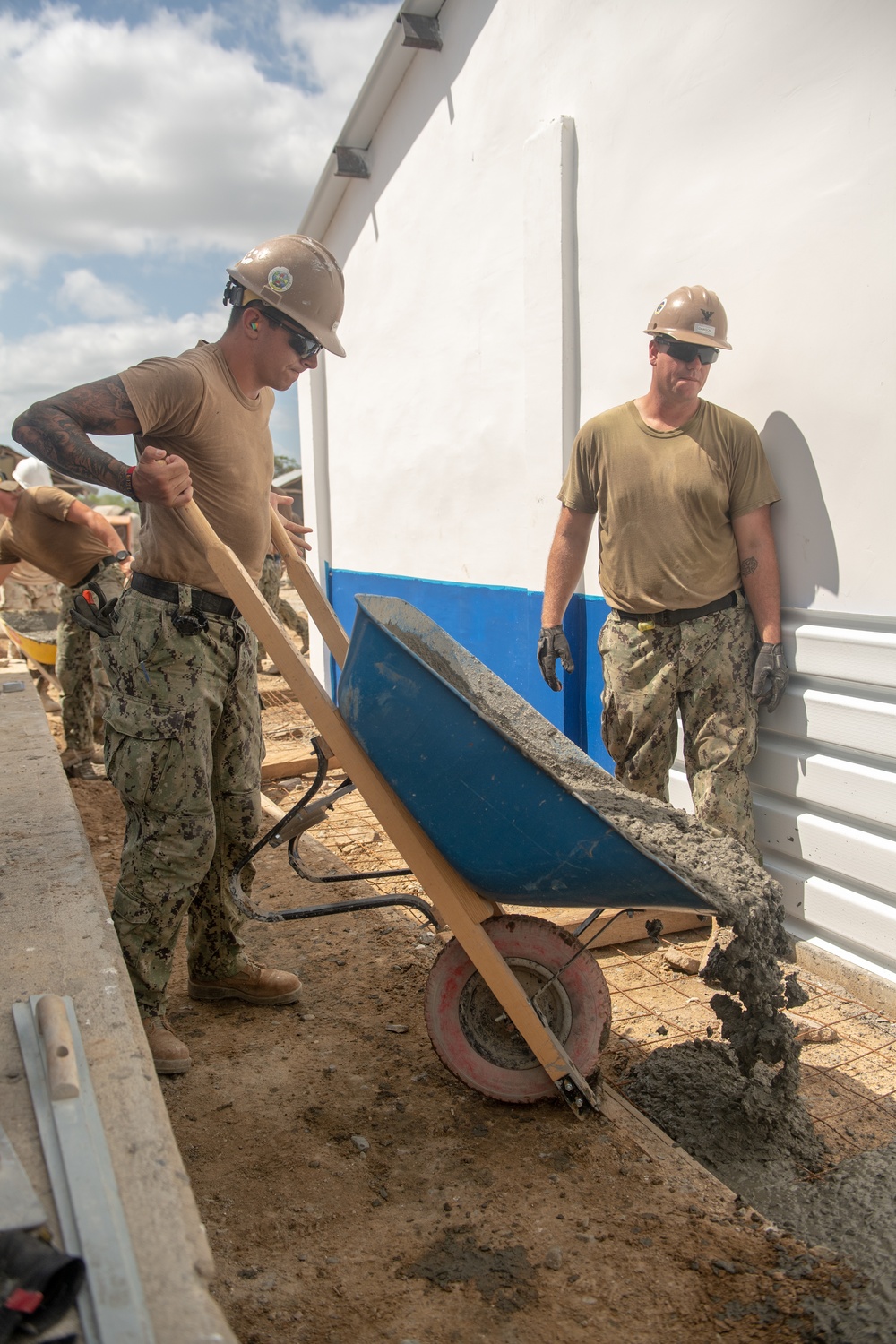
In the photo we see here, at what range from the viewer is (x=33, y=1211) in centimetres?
128

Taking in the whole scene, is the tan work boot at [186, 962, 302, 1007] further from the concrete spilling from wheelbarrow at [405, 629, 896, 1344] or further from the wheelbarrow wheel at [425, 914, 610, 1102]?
the concrete spilling from wheelbarrow at [405, 629, 896, 1344]

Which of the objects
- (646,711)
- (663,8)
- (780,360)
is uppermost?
(663,8)

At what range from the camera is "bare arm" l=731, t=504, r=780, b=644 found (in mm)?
3303

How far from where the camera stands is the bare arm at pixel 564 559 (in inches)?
146

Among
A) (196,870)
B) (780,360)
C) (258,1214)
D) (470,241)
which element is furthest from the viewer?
(470,241)

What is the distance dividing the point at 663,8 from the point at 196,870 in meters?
3.53

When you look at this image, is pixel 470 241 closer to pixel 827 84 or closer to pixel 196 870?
pixel 827 84

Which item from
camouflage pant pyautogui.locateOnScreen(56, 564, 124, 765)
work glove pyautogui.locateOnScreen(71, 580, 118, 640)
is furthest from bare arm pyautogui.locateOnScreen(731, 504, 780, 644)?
camouflage pant pyautogui.locateOnScreen(56, 564, 124, 765)

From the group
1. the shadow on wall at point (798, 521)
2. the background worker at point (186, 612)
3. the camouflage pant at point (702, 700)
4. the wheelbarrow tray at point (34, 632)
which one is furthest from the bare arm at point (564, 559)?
the wheelbarrow tray at point (34, 632)

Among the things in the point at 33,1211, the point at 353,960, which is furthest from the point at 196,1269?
the point at 353,960

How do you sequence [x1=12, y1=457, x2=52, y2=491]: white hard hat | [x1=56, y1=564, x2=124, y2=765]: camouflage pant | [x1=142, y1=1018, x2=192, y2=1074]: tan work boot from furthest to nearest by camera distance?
[x1=12, y1=457, x2=52, y2=491]: white hard hat
[x1=56, y1=564, x2=124, y2=765]: camouflage pant
[x1=142, y1=1018, x2=192, y2=1074]: tan work boot

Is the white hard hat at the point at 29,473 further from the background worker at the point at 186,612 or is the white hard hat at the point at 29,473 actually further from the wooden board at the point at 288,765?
the background worker at the point at 186,612

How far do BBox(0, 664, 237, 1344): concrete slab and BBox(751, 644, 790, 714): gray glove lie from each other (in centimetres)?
217

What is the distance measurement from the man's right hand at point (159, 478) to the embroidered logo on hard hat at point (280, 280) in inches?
22.8
